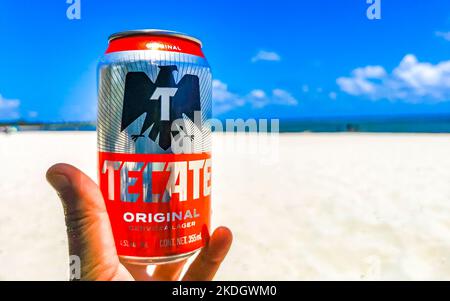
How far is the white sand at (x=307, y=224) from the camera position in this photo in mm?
2096

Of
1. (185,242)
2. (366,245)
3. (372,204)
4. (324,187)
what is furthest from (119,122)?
(324,187)

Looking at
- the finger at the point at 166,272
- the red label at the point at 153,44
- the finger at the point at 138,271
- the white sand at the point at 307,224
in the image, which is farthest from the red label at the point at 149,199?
the white sand at the point at 307,224

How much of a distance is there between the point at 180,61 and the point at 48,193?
2766 mm

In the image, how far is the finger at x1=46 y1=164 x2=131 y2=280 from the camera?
1.30 metres

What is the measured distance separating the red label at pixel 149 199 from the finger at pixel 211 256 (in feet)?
0.62

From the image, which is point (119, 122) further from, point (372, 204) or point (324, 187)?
point (324, 187)

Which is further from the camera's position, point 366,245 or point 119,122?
point 366,245

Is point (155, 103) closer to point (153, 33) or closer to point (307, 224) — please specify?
point (153, 33)

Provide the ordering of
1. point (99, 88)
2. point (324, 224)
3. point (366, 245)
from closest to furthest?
point (99, 88) < point (366, 245) < point (324, 224)

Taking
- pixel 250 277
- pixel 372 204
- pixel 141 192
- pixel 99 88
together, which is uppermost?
pixel 99 88

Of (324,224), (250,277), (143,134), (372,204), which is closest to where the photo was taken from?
(143,134)

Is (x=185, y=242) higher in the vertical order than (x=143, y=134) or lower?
lower

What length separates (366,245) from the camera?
2.33m

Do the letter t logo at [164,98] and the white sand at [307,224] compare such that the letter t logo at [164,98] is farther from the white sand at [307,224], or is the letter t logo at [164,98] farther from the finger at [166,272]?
the white sand at [307,224]
